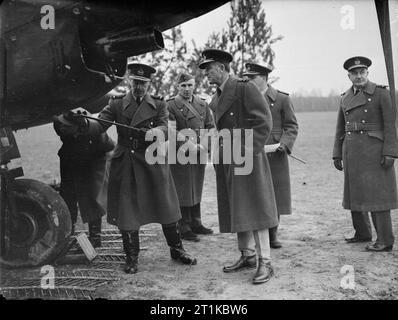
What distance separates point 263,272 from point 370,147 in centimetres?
186

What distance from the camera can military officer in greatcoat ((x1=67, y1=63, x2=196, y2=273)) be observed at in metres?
4.36

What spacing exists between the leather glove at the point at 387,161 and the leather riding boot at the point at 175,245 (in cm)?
220

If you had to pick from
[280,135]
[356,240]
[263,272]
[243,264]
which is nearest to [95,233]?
[243,264]

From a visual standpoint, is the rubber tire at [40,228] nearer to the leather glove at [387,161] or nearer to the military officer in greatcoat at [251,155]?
the military officer in greatcoat at [251,155]

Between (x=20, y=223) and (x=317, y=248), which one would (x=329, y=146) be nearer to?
(x=317, y=248)

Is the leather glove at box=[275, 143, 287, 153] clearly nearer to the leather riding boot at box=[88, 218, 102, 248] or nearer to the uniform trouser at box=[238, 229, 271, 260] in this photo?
the uniform trouser at box=[238, 229, 271, 260]

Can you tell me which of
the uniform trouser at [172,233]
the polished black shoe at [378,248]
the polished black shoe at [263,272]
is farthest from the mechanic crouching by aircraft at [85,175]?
the polished black shoe at [378,248]

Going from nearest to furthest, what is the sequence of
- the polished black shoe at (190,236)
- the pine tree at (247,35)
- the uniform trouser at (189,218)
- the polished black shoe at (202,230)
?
the polished black shoe at (190,236)
the uniform trouser at (189,218)
the polished black shoe at (202,230)
the pine tree at (247,35)

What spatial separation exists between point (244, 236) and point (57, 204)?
1.80 metres

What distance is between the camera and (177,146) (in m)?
5.90

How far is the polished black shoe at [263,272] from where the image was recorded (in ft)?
13.0

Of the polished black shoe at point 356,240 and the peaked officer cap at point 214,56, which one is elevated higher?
the peaked officer cap at point 214,56

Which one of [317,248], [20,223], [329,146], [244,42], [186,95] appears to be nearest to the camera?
[20,223]
